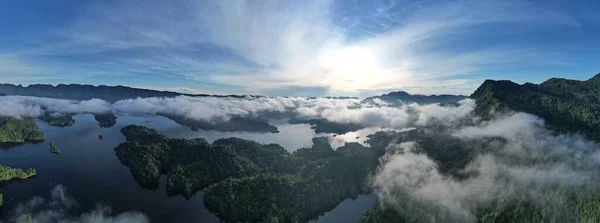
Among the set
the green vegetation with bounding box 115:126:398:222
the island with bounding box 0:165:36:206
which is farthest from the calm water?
the green vegetation with bounding box 115:126:398:222

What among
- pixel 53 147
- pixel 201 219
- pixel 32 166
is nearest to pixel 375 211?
pixel 201 219

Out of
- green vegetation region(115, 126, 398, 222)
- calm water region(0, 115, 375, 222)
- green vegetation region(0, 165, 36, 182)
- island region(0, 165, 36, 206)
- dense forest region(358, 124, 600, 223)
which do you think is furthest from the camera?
green vegetation region(0, 165, 36, 182)

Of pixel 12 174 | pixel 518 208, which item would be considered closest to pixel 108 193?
pixel 12 174

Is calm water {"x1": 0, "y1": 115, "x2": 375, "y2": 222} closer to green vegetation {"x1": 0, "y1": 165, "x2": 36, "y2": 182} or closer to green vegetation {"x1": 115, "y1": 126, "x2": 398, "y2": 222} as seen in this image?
green vegetation {"x1": 0, "y1": 165, "x2": 36, "y2": 182}

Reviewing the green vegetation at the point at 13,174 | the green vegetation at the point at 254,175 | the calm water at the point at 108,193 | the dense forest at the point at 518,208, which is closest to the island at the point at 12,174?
the green vegetation at the point at 13,174

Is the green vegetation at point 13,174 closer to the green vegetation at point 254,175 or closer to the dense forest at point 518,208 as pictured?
the green vegetation at point 254,175

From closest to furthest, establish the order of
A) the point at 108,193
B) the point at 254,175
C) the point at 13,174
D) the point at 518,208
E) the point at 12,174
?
the point at 518,208 < the point at 108,193 < the point at 254,175 < the point at 12,174 < the point at 13,174

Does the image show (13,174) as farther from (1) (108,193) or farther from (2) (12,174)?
(1) (108,193)

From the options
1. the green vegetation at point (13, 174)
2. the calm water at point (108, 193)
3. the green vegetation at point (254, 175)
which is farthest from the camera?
the green vegetation at point (13, 174)
